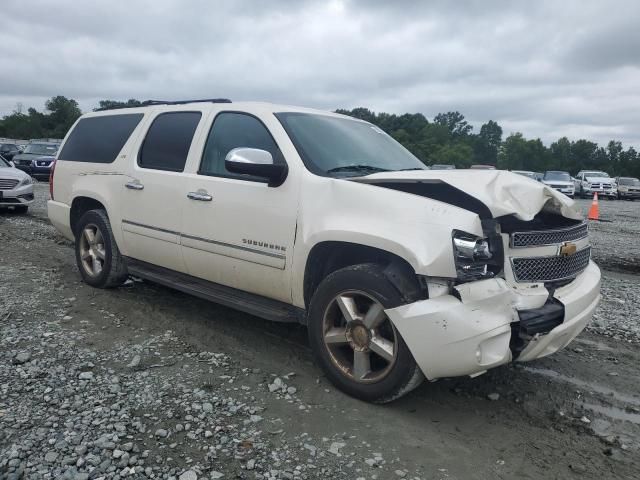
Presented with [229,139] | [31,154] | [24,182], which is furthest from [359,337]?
[31,154]

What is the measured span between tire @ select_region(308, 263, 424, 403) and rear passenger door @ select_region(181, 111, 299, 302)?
1.55ft

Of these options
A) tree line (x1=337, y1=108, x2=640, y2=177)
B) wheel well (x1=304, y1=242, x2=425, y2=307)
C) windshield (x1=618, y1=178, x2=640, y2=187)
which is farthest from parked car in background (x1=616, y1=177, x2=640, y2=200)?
wheel well (x1=304, y1=242, x2=425, y2=307)

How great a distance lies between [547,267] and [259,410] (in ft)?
6.35

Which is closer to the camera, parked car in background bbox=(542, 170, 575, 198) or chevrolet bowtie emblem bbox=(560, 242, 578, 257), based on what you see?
chevrolet bowtie emblem bbox=(560, 242, 578, 257)

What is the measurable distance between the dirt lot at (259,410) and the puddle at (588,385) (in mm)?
16

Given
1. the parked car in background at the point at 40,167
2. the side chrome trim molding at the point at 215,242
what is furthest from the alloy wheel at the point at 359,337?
the parked car in background at the point at 40,167

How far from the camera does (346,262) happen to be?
372 cm

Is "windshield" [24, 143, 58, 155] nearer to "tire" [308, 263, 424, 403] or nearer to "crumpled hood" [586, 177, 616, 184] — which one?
"tire" [308, 263, 424, 403]

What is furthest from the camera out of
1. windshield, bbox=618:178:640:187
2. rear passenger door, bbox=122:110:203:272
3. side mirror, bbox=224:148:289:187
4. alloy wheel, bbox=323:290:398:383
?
windshield, bbox=618:178:640:187

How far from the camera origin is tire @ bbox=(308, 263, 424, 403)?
125 inches

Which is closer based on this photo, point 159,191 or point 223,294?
point 223,294

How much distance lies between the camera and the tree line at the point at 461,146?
6838cm

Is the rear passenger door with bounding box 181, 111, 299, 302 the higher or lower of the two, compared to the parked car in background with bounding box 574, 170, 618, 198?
higher

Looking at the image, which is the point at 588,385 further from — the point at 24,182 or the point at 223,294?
the point at 24,182
